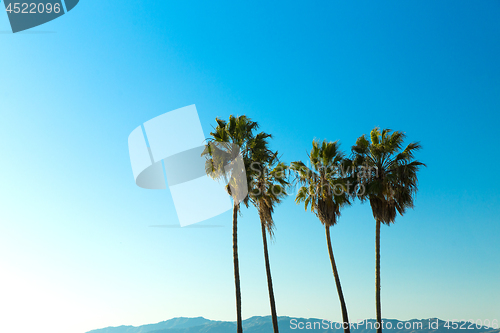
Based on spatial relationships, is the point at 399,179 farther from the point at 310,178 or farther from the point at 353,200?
the point at 310,178

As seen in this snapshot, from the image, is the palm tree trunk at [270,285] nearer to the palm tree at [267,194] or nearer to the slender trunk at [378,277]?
the palm tree at [267,194]

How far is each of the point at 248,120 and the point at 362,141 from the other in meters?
8.38

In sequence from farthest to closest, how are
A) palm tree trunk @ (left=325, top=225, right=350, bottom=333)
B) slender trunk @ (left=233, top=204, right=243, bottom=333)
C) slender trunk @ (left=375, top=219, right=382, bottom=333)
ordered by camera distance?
slender trunk @ (left=375, top=219, right=382, bottom=333), palm tree trunk @ (left=325, top=225, right=350, bottom=333), slender trunk @ (left=233, top=204, right=243, bottom=333)

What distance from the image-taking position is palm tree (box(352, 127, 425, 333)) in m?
24.6

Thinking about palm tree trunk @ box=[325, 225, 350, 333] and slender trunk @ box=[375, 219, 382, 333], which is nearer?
palm tree trunk @ box=[325, 225, 350, 333]

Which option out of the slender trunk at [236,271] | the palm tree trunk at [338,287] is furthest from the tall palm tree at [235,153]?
the palm tree trunk at [338,287]

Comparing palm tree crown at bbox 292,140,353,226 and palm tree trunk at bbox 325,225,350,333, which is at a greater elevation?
palm tree crown at bbox 292,140,353,226

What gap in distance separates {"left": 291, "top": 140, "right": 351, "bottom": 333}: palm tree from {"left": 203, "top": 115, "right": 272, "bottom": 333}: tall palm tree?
374 centimetres

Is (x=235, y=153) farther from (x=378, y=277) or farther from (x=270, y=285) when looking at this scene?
(x=378, y=277)

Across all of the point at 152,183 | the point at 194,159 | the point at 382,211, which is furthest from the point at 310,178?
the point at 152,183

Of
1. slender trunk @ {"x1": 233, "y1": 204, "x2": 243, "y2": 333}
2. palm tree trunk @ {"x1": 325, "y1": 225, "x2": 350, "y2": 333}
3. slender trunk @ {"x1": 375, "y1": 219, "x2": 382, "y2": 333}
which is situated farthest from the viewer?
slender trunk @ {"x1": 375, "y1": 219, "x2": 382, "y2": 333}

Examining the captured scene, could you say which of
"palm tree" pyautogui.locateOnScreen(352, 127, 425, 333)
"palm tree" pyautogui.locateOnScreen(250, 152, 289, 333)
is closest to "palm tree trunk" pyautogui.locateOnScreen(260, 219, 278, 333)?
"palm tree" pyautogui.locateOnScreen(250, 152, 289, 333)

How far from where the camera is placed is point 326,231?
83.8 feet

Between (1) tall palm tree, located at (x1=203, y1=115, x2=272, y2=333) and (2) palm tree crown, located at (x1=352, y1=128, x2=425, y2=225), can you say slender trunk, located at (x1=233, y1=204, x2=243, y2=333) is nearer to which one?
(1) tall palm tree, located at (x1=203, y1=115, x2=272, y2=333)
